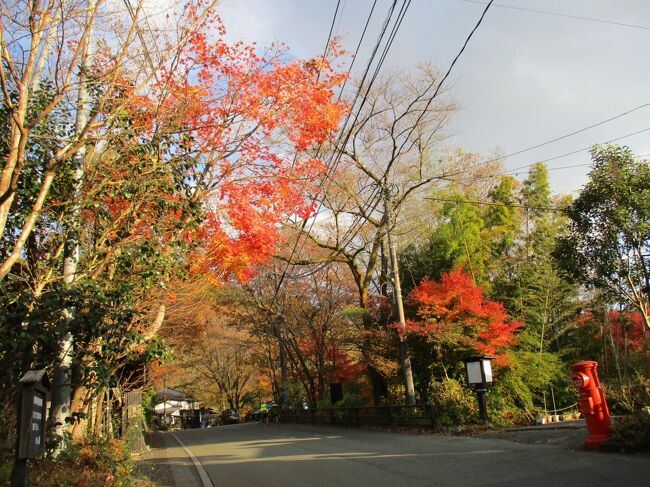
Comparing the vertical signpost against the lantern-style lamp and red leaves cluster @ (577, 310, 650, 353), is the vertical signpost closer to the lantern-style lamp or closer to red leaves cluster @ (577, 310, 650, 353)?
the lantern-style lamp

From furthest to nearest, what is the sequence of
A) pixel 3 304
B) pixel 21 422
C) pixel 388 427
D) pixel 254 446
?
pixel 388 427 → pixel 254 446 → pixel 3 304 → pixel 21 422

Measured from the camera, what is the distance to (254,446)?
16547mm

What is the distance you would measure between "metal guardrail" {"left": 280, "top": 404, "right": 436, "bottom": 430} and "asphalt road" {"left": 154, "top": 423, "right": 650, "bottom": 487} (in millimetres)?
1596

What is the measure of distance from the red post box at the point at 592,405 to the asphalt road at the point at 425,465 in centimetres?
33

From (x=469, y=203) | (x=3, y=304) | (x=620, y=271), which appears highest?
(x=469, y=203)

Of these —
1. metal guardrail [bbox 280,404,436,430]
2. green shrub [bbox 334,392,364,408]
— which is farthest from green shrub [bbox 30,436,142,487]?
green shrub [bbox 334,392,364,408]

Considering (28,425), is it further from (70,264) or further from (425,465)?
(425,465)

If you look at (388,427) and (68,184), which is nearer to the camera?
(68,184)

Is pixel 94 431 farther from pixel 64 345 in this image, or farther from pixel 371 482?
pixel 371 482

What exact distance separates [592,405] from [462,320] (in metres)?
8.93

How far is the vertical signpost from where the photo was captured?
208 inches

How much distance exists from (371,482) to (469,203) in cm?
1842

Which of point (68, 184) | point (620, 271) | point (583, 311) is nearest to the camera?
point (68, 184)

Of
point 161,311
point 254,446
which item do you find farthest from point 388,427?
point 161,311
